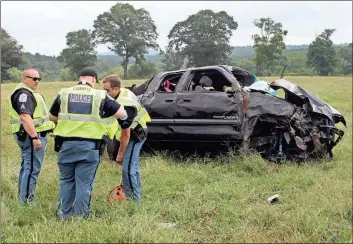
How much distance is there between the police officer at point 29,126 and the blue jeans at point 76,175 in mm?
542

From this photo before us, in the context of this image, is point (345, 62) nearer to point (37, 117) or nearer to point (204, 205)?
point (204, 205)

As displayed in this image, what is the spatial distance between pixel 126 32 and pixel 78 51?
818 cm

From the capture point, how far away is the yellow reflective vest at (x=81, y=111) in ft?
12.5

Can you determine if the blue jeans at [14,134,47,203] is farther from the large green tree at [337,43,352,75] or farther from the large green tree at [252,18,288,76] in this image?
the large green tree at [337,43,352,75]

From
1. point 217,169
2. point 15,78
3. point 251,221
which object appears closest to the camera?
point 251,221

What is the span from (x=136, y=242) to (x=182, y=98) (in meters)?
3.83

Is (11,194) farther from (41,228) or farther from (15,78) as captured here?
(15,78)

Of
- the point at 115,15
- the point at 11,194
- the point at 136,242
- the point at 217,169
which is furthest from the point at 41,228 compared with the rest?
the point at 115,15

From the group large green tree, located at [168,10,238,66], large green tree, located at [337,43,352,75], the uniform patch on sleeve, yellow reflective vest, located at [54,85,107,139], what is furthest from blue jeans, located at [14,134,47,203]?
large green tree, located at [337,43,352,75]

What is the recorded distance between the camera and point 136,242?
10.6 ft

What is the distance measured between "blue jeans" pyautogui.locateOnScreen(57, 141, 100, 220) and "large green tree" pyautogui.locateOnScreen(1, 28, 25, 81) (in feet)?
167

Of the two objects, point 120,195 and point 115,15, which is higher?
point 115,15

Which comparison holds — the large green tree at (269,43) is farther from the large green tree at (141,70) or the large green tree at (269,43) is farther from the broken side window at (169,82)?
the broken side window at (169,82)

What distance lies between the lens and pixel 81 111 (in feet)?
12.6
